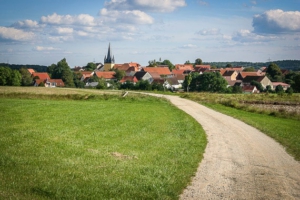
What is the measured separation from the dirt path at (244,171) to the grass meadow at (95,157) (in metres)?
0.56

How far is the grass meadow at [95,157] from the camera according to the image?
352 inches

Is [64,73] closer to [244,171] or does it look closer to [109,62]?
[109,62]

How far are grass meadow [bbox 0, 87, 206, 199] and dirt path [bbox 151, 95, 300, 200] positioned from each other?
1.83 ft

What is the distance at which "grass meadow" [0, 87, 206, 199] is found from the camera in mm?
8945

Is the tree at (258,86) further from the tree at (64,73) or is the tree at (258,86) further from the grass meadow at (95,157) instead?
the grass meadow at (95,157)

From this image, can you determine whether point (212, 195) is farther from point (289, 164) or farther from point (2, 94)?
point (2, 94)

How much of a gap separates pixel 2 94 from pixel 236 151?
36972mm

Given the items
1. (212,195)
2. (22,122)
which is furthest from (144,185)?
(22,122)

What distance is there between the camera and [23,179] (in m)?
9.29

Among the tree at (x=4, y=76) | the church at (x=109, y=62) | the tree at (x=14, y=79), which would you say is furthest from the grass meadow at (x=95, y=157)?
the church at (x=109, y=62)

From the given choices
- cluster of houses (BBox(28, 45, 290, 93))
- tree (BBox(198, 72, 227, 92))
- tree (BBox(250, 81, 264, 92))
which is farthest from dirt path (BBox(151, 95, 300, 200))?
tree (BBox(250, 81, 264, 92))

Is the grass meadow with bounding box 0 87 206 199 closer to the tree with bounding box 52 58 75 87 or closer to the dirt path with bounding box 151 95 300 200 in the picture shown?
the dirt path with bounding box 151 95 300 200

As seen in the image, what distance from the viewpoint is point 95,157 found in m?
12.4

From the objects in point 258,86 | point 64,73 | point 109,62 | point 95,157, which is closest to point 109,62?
point 109,62
